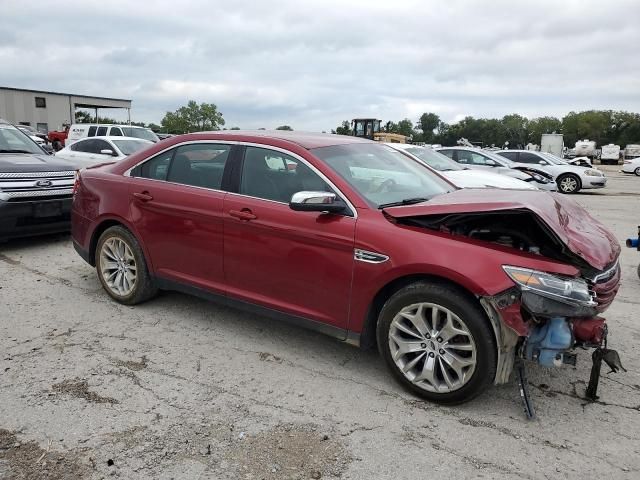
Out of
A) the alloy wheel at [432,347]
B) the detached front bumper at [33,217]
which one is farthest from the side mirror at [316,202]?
the detached front bumper at [33,217]

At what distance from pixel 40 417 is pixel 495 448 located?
264 centimetres

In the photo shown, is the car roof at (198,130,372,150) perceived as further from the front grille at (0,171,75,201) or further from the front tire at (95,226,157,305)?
the front grille at (0,171,75,201)

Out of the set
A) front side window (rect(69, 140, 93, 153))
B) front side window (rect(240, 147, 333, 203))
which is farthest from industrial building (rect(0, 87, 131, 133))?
front side window (rect(240, 147, 333, 203))

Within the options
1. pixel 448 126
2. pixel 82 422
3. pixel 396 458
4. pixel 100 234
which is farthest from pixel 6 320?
pixel 448 126

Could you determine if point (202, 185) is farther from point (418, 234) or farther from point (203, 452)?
point (203, 452)

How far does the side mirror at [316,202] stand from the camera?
337 centimetres

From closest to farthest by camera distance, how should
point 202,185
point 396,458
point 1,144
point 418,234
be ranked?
point 396,458 < point 418,234 < point 202,185 < point 1,144

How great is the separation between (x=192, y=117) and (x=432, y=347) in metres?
81.2

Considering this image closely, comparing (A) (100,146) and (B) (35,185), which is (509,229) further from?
(A) (100,146)

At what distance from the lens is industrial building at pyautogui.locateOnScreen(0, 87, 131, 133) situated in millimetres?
59406

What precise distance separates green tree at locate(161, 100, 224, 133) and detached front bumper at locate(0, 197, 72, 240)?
73.1 meters

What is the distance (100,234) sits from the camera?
199 inches

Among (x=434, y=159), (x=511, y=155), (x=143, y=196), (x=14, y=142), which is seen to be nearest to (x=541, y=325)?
(x=143, y=196)

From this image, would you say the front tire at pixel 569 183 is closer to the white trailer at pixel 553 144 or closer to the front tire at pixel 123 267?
the front tire at pixel 123 267
